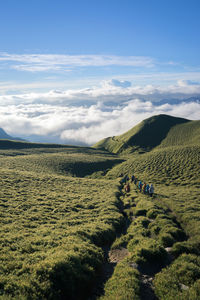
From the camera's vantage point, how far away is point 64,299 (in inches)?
317

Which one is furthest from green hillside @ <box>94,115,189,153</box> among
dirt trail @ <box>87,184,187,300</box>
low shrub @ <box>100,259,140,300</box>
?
low shrub @ <box>100,259,140,300</box>

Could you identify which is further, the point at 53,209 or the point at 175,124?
the point at 175,124

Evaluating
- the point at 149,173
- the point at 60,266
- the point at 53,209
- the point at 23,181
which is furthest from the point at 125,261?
the point at 149,173

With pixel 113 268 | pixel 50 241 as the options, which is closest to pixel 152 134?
pixel 50 241

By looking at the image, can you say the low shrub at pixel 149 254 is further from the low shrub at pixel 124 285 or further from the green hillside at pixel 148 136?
the green hillside at pixel 148 136

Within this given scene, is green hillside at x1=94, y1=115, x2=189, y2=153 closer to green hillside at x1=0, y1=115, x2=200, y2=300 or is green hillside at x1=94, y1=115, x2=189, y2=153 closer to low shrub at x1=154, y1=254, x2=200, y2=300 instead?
green hillside at x1=0, y1=115, x2=200, y2=300

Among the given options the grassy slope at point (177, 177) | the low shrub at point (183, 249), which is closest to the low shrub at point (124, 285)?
the low shrub at point (183, 249)

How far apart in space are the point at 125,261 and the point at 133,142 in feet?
392

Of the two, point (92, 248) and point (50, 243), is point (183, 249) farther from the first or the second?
point (50, 243)

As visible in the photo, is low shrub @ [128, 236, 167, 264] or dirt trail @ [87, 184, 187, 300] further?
low shrub @ [128, 236, 167, 264]

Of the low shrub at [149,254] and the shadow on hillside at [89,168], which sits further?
the shadow on hillside at [89,168]

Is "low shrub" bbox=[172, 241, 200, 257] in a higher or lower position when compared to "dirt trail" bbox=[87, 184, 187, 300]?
higher

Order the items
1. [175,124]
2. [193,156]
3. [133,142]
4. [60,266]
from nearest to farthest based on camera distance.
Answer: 1. [60,266]
2. [193,156]
3. [133,142]
4. [175,124]

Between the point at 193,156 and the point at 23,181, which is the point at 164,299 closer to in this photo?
the point at 23,181
